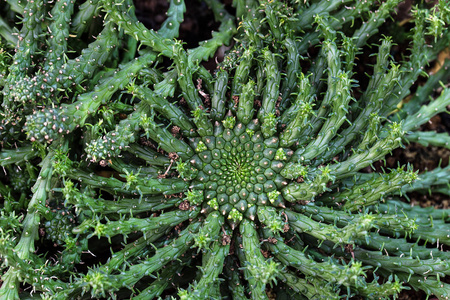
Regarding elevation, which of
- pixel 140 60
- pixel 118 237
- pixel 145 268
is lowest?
pixel 118 237

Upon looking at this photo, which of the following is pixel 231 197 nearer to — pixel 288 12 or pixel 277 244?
pixel 277 244

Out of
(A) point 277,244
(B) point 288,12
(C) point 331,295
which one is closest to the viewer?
(C) point 331,295

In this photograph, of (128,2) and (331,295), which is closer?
(331,295)

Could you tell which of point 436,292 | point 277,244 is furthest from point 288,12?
point 436,292

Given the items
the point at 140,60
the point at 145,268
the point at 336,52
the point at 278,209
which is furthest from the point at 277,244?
the point at 140,60

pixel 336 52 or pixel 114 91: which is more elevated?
pixel 336 52

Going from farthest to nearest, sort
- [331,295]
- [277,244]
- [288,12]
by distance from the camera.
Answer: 1. [288,12]
2. [277,244]
3. [331,295]

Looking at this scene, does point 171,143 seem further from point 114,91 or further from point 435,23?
point 435,23
